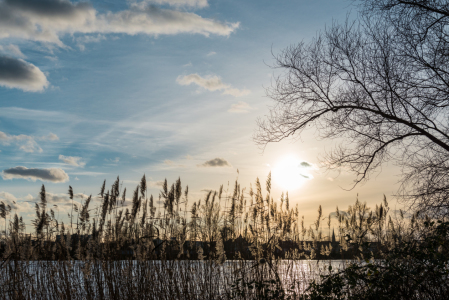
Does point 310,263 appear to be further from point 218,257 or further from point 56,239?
point 56,239

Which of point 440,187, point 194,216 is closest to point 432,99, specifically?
point 440,187

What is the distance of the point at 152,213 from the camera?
6375 millimetres

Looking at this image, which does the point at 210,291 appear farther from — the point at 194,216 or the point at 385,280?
the point at 385,280

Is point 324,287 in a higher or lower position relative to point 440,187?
lower

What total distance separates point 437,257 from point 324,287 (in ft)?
5.07

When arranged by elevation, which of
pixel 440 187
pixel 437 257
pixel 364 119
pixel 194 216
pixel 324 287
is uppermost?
pixel 364 119

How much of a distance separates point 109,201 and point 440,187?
768 cm

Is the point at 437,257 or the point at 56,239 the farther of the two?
the point at 56,239

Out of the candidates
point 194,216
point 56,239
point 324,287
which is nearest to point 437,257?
point 324,287

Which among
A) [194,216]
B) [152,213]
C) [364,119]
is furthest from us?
[364,119]

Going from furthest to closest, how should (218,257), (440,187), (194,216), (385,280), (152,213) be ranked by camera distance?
(440,187), (152,213), (194,216), (218,257), (385,280)

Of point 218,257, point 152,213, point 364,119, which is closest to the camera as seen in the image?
point 218,257

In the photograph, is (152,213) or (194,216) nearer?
(194,216)

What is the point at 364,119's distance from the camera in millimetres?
9055
